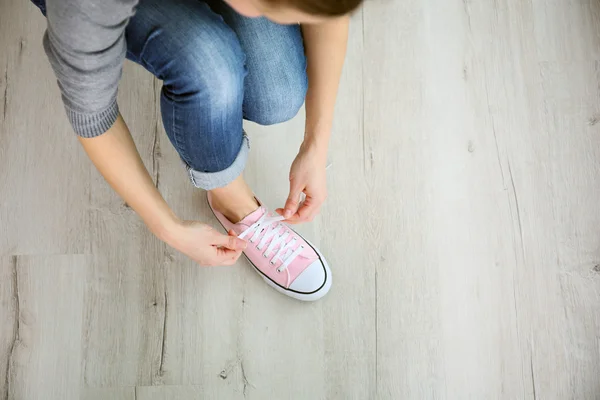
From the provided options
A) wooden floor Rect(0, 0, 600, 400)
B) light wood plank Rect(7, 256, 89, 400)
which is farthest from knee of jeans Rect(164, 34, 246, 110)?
light wood plank Rect(7, 256, 89, 400)

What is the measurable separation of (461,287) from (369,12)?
2.04 feet

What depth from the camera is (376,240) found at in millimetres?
1031

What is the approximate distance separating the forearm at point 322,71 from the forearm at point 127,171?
25 centimetres

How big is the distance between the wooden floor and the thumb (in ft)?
0.61

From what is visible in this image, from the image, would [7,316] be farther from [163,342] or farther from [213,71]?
[213,71]

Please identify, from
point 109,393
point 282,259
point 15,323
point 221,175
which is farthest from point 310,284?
point 15,323

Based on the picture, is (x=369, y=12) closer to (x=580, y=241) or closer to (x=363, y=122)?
(x=363, y=122)

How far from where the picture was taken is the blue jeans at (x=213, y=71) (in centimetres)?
67

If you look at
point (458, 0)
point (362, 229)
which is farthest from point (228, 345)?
point (458, 0)

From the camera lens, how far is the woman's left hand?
80cm

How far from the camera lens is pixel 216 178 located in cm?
79

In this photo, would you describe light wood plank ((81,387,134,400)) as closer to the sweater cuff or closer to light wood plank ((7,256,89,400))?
light wood plank ((7,256,89,400))

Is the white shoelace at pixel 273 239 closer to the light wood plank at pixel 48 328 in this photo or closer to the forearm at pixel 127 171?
the forearm at pixel 127 171

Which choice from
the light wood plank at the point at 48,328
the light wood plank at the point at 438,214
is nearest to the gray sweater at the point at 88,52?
the light wood plank at the point at 48,328
